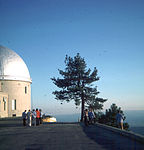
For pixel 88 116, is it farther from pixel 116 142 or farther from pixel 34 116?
pixel 116 142

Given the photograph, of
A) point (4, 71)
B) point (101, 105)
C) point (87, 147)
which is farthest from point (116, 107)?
point (87, 147)

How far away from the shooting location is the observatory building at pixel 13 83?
45.2 m

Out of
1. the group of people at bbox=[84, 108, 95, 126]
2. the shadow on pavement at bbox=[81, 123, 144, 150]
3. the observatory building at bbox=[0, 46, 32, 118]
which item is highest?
the observatory building at bbox=[0, 46, 32, 118]

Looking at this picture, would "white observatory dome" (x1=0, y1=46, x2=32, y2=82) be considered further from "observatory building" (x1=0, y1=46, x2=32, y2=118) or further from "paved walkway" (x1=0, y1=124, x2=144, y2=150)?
"paved walkway" (x1=0, y1=124, x2=144, y2=150)

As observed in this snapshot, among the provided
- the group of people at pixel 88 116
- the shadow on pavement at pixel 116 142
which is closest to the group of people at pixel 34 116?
the group of people at pixel 88 116

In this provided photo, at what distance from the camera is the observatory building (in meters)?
45.2

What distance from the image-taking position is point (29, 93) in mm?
51156

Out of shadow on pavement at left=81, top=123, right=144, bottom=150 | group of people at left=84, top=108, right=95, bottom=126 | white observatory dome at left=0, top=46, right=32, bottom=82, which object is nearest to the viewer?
shadow on pavement at left=81, top=123, right=144, bottom=150

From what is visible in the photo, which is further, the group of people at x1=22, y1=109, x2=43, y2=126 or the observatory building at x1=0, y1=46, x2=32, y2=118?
the observatory building at x1=0, y1=46, x2=32, y2=118

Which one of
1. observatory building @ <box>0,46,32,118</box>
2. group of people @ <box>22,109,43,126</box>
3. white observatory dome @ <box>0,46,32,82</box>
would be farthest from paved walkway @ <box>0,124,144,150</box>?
white observatory dome @ <box>0,46,32,82</box>

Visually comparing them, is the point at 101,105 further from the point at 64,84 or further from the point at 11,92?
the point at 11,92

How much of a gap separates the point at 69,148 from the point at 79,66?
24.8m

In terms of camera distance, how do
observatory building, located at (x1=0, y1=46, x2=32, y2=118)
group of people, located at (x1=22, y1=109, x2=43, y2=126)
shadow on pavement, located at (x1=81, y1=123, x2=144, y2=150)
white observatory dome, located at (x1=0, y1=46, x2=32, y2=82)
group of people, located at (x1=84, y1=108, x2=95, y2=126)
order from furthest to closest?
white observatory dome, located at (x1=0, y1=46, x2=32, y2=82) < observatory building, located at (x1=0, y1=46, x2=32, y2=118) < group of people, located at (x1=22, y1=109, x2=43, y2=126) < group of people, located at (x1=84, y1=108, x2=95, y2=126) < shadow on pavement, located at (x1=81, y1=123, x2=144, y2=150)

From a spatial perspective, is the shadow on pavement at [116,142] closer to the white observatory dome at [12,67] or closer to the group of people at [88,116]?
the group of people at [88,116]
